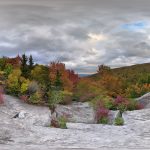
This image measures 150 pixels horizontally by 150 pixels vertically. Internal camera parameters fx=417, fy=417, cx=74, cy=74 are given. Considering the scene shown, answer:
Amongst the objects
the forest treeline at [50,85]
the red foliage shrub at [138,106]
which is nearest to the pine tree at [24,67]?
the forest treeline at [50,85]

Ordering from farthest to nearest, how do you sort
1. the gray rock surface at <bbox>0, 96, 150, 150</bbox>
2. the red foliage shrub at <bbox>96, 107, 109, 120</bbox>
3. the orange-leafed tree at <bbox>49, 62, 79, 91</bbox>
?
the orange-leafed tree at <bbox>49, 62, 79, 91</bbox> → the red foliage shrub at <bbox>96, 107, 109, 120</bbox> → the gray rock surface at <bbox>0, 96, 150, 150</bbox>

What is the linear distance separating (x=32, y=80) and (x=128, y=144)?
39.4 feet

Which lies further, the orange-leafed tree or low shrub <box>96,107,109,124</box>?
the orange-leafed tree

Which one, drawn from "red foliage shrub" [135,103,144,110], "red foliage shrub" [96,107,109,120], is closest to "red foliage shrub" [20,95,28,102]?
"red foliage shrub" [96,107,109,120]

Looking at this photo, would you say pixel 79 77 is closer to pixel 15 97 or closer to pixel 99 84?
pixel 99 84

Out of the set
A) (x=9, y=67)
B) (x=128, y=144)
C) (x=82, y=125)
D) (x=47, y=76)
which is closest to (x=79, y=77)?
(x=47, y=76)

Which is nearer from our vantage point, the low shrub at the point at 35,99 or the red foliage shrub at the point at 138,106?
the low shrub at the point at 35,99

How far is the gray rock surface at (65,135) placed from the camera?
13703 mm

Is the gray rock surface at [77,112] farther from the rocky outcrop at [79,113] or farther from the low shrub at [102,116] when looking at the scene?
the low shrub at [102,116]

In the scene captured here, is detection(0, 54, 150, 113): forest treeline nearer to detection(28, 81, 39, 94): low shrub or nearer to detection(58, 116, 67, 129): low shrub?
detection(28, 81, 39, 94): low shrub

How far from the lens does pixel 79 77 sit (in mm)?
27047

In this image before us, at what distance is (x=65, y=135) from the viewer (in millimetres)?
15766

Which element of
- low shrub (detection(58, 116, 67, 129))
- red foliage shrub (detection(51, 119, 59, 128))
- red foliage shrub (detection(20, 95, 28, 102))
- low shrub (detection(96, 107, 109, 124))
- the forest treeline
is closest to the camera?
low shrub (detection(58, 116, 67, 129))

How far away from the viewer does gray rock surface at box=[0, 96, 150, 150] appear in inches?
539
